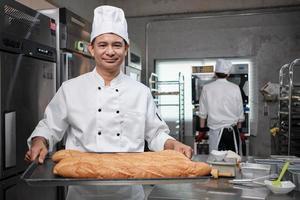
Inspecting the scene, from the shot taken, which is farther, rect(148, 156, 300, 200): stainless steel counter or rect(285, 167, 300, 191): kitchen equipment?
rect(285, 167, 300, 191): kitchen equipment

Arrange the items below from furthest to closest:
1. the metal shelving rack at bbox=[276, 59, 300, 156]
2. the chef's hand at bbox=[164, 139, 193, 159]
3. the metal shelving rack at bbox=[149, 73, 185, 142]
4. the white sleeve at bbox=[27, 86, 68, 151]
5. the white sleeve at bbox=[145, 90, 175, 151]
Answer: the metal shelving rack at bbox=[149, 73, 185, 142] → the metal shelving rack at bbox=[276, 59, 300, 156] → the white sleeve at bbox=[145, 90, 175, 151] → the white sleeve at bbox=[27, 86, 68, 151] → the chef's hand at bbox=[164, 139, 193, 159]

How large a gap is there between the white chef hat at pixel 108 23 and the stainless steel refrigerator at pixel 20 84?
586 millimetres

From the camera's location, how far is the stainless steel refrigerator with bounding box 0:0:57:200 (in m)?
1.73

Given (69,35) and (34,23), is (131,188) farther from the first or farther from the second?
(69,35)

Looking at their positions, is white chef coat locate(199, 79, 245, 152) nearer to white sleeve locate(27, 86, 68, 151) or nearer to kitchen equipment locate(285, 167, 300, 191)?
kitchen equipment locate(285, 167, 300, 191)

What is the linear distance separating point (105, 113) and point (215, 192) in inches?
24.4

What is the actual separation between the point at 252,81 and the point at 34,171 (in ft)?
14.8

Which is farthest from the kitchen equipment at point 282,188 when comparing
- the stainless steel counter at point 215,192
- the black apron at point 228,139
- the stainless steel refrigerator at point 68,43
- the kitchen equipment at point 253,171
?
the black apron at point 228,139

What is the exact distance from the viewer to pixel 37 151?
122 centimetres

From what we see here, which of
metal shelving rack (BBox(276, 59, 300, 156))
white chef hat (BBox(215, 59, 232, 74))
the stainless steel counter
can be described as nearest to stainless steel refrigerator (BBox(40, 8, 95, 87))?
the stainless steel counter

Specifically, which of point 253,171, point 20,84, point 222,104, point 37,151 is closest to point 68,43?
point 20,84

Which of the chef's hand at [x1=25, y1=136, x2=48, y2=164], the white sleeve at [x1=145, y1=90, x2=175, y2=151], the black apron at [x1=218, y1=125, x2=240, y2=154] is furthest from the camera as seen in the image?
the black apron at [x1=218, y1=125, x2=240, y2=154]

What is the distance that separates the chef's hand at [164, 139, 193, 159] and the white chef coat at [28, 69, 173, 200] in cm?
5

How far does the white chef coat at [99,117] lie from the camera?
1464mm
